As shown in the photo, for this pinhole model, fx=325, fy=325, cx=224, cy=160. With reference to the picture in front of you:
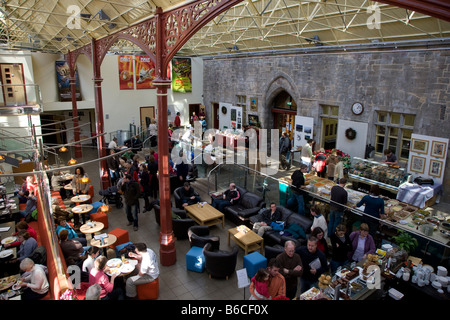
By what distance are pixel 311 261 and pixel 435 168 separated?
7.39 m

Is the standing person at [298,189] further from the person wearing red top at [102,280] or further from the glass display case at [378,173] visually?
the person wearing red top at [102,280]

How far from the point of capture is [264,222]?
7859 millimetres

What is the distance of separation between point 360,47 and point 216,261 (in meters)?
9.78

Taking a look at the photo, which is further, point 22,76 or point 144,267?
point 22,76

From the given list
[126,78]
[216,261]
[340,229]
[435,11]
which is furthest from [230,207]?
[126,78]

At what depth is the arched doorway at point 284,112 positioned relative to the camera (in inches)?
648

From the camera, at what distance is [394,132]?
11.8 m

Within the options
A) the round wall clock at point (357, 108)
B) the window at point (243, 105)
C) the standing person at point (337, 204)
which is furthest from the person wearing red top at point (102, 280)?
the window at point (243, 105)

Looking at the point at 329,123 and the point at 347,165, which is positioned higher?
the point at 329,123

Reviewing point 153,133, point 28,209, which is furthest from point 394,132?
point 28,209

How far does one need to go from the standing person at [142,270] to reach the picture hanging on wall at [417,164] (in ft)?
30.3

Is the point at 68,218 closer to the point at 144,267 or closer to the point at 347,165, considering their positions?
the point at 144,267

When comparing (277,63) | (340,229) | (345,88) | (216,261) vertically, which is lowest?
(216,261)

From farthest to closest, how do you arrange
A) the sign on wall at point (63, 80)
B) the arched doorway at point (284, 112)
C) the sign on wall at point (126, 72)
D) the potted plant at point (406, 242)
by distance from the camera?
1. the sign on wall at point (126, 72)
2. the sign on wall at point (63, 80)
3. the arched doorway at point (284, 112)
4. the potted plant at point (406, 242)
